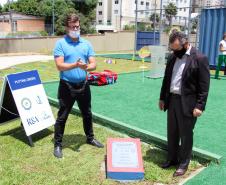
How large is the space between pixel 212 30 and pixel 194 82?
439 inches

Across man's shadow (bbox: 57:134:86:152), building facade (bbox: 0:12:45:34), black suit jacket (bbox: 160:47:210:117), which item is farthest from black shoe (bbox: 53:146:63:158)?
building facade (bbox: 0:12:45:34)

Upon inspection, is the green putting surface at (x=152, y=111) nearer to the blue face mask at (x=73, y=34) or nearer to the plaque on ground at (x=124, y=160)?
the plaque on ground at (x=124, y=160)

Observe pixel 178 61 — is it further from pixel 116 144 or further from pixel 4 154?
pixel 4 154

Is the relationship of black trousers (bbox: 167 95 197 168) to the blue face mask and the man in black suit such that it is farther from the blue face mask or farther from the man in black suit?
the blue face mask

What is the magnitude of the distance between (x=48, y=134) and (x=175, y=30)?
2828mm

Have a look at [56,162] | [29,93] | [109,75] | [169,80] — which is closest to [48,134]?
[29,93]

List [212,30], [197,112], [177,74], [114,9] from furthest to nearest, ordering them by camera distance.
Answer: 1. [114,9]
2. [212,30]
3. [177,74]
4. [197,112]

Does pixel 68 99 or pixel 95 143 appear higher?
pixel 68 99

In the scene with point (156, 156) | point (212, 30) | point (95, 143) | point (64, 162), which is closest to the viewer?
point (64, 162)

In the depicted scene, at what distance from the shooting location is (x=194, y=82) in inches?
140

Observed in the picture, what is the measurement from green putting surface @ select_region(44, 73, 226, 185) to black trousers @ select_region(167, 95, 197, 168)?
1.04ft

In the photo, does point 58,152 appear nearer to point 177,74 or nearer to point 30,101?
point 30,101

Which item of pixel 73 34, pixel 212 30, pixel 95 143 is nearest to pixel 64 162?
pixel 95 143

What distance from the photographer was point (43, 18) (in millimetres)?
48188
